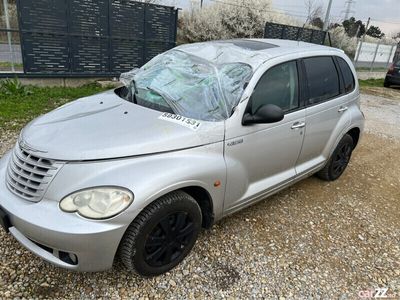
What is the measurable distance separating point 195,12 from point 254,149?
1465 centimetres

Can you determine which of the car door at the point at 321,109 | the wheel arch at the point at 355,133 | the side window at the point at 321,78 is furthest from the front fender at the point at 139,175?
the wheel arch at the point at 355,133

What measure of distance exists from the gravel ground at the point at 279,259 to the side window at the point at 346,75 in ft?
4.13

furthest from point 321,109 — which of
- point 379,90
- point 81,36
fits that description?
point 379,90

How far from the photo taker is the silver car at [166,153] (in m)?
1.99

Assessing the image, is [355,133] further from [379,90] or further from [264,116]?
[379,90]

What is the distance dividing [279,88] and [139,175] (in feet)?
5.32

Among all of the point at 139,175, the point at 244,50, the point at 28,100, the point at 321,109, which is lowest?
the point at 28,100

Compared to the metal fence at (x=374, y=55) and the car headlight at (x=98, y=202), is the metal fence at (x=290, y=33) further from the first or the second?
the car headlight at (x=98, y=202)

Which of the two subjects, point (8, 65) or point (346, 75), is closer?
point (346, 75)

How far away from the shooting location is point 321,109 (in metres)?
3.40

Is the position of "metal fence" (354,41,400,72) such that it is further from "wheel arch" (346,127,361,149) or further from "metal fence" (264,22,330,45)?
"wheel arch" (346,127,361,149)

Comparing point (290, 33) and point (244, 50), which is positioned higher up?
point (244, 50)

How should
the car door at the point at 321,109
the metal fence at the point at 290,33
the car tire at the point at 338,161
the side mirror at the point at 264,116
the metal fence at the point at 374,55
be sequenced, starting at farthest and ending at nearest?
the metal fence at the point at 374,55
the metal fence at the point at 290,33
the car tire at the point at 338,161
the car door at the point at 321,109
the side mirror at the point at 264,116

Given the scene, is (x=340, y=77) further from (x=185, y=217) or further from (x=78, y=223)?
(x=78, y=223)
